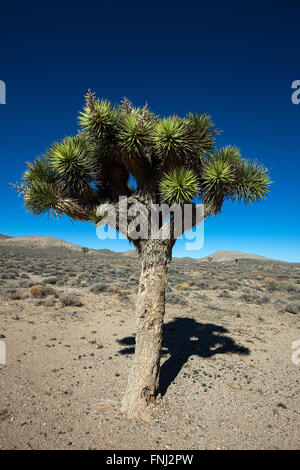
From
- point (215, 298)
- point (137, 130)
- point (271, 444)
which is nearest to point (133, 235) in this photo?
point (137, 130)

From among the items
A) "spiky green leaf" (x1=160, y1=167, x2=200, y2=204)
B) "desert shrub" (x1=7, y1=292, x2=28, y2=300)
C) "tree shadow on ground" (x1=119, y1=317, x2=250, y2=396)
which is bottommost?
"tree shadow on ground" (x1=119, y1=317, x2=250, y2=396)

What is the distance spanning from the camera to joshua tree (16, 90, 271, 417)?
15.1ft

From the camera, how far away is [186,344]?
26.6 feet

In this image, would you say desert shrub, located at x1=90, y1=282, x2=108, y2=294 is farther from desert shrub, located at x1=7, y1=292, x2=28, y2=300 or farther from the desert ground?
desert shrub, located at x1=7, y1=292, x2=28, y2=300

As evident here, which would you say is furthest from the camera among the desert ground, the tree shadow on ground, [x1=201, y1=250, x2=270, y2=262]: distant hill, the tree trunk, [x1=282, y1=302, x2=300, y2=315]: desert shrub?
[x1=201, y1=250, x2=270, y2=262]: distant hill

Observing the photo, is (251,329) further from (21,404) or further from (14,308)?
(14,308)

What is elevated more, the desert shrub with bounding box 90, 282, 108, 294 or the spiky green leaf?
the spiky green leaf

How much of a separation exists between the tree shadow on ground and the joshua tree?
5.55ft

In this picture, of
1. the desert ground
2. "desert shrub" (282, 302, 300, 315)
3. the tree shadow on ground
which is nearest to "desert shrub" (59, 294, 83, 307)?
the desert ground

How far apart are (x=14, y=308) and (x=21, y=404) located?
6.41 meters

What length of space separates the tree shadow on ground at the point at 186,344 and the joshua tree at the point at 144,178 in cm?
169

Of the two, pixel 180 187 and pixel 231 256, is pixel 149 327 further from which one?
pixel 231 256

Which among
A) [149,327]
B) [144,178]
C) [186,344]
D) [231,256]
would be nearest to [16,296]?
[186,344]
